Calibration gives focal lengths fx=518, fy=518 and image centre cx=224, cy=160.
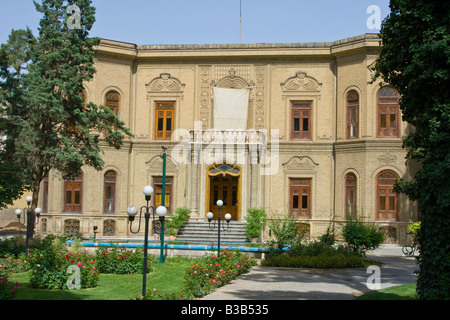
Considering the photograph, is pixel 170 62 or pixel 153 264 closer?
pixel 153 264

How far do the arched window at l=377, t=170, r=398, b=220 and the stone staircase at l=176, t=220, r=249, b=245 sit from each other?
7015 millimetres

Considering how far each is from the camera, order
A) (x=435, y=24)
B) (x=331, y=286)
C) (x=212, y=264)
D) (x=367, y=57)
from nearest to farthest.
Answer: (x=435, y=24) → (x=331, y=286) → (x=212, y=264) → (x=367, y=57)

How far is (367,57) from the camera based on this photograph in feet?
87.5

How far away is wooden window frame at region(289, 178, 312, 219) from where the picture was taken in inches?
1105

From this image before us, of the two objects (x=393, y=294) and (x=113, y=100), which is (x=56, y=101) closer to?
(x=113, y=100)

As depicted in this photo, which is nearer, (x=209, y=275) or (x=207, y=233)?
(x=209, y=275)

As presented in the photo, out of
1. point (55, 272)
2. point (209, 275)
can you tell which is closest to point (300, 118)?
point (209, 275)

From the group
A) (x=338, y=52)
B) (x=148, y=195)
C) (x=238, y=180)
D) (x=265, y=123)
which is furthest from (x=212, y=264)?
(x=338, y=52)

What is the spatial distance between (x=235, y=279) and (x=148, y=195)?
17.3 ft

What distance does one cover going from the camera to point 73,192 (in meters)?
27.8

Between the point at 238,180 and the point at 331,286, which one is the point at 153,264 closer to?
the point at 331,286

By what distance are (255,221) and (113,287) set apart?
1291 centimetres

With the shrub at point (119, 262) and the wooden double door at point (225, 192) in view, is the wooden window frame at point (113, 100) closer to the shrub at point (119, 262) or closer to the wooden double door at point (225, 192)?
the wooden double door at point (225, 192)

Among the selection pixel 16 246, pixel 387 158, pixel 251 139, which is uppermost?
pixel 251 139
